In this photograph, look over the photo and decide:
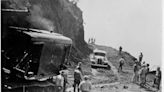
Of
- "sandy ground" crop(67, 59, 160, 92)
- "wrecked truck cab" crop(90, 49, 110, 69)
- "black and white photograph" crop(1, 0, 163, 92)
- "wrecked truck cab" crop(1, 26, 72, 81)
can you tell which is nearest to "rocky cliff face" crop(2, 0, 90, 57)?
"black and white photograph" crop(1, 0, 163, 92)

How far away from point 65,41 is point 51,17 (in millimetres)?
3520

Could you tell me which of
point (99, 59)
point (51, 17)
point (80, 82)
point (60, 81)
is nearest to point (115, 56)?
point (99, 59)

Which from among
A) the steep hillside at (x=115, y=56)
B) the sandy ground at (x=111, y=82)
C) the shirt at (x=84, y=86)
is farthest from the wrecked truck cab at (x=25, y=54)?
the steep hillside at (x=115, y=56)

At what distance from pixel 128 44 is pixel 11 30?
14.6ft

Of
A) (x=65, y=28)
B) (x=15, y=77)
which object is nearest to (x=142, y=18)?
(x=65, y=28)

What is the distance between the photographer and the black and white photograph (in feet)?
28.4

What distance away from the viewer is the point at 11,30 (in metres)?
8.77

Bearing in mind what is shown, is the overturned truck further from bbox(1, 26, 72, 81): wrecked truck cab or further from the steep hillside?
the steep hillside

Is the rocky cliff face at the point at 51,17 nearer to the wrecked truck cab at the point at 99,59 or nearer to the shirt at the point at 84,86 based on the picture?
the wrecked truck cab at the point at 99,59

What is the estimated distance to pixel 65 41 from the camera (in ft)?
32.2

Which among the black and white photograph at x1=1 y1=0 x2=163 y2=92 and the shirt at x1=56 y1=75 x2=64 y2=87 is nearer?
the black and white photograph at x1=1 y1=0 x2=163 y2=92

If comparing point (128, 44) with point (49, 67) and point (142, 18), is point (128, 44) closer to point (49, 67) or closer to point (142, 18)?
point (142, 18)

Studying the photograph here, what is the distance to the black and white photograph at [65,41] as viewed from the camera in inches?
340

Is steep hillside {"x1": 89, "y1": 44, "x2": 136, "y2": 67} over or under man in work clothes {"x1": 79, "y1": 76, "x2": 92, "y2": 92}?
over
